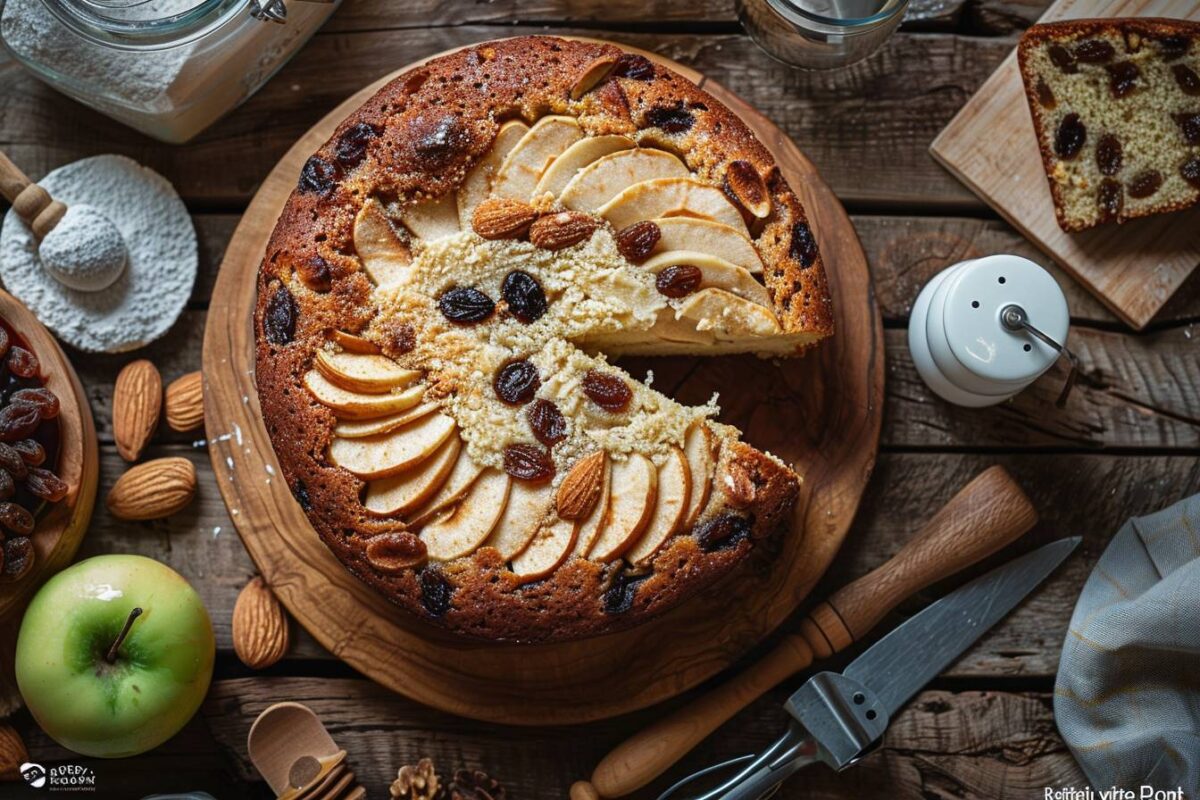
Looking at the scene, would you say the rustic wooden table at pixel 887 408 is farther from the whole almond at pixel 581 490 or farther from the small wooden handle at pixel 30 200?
the whole almond at pixel 581 490

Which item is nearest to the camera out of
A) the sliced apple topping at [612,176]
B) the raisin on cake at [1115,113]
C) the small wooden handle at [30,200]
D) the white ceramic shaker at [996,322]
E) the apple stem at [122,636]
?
the apple stem at [122,636]

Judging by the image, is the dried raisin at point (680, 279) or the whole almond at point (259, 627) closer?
the dried raisin at point (680, 279)

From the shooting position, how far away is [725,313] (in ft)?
8.34

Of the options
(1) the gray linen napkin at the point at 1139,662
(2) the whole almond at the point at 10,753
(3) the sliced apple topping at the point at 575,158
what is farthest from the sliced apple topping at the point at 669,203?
→ (2) the whole almond at the point at 10,753

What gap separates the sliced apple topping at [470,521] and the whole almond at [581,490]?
5.3 inches

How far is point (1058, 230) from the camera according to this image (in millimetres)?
2938

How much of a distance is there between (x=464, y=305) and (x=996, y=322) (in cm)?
134

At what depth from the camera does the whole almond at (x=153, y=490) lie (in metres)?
2.77

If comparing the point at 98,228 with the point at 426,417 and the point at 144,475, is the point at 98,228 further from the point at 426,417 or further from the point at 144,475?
the point at 426,417

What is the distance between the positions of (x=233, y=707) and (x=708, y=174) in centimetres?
187

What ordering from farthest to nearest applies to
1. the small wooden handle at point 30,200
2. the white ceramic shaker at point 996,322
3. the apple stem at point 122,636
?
the small wooden handle at point 30,200, the white ceramic shaker at point 996,322, the apple stem at point 122,636

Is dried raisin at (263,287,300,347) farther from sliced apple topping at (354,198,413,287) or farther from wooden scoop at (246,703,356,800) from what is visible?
wooden scoop at (246,703,356,800)

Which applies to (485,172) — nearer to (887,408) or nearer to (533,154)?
(533,154)

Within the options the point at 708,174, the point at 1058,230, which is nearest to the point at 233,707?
the point at 708,174
